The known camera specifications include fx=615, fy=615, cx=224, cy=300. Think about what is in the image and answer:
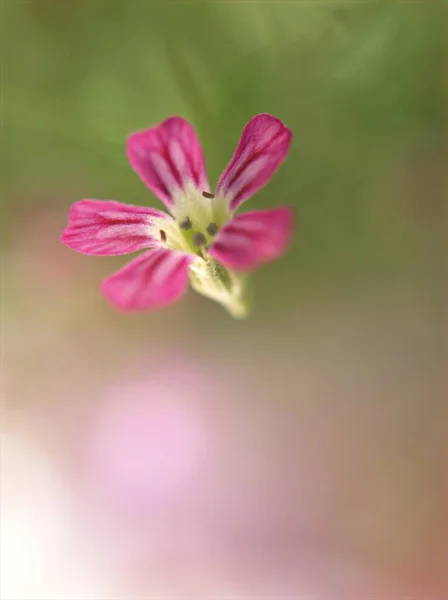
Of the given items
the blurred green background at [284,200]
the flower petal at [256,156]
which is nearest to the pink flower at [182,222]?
the flower petal at [256,156]

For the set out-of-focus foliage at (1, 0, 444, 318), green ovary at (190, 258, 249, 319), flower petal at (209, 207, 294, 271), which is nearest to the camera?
flower petal at (209, 207, 294, 271)

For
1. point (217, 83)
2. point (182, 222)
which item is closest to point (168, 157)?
point (182, 222)

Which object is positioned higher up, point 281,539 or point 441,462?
point 441,462

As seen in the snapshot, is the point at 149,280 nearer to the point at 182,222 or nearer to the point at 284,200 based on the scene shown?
the point at 182,222

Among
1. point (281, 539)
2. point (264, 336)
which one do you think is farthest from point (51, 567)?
point (264, 336)

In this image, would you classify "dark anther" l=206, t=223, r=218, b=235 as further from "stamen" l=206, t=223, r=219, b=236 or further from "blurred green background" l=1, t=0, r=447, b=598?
"blurred green background" l=1, t=0, r=447, b=598

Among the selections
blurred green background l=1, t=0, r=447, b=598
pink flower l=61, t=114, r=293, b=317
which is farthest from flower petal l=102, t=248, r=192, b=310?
blurred green background l=1, t=0, r=447, b=598

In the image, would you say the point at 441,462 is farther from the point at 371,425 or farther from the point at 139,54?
the point at 139,54

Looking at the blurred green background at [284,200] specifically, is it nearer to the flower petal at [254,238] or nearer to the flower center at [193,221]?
the flower center at [193,221]
